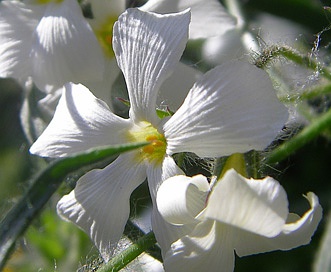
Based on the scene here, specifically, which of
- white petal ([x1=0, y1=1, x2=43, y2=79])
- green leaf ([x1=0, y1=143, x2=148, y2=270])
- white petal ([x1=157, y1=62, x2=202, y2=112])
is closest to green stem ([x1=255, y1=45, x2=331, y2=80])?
white petal ([x1=157, y1=62, x2=202, y2=112])

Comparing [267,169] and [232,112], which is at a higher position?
[232,112]

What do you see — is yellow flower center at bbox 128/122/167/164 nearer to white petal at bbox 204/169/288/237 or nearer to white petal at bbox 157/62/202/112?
white petal at bbox 157/62/202/112

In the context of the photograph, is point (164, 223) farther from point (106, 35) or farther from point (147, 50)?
point (106, 35)

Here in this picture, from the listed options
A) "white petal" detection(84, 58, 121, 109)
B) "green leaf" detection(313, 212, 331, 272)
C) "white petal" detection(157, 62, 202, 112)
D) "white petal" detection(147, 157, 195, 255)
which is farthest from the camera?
"white petal" detection(84, 58, 121, 109)

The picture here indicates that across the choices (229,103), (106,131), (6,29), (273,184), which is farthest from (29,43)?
(273,184)

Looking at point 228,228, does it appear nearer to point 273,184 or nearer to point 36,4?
point 273,184

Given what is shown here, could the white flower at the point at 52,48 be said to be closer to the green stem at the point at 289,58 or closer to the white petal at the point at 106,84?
the white petal at the point at 106,84

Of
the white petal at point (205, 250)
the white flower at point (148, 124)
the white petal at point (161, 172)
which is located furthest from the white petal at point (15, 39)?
the white petal at point (205, 250)

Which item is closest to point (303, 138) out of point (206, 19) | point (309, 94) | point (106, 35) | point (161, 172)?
point (309, 94)
